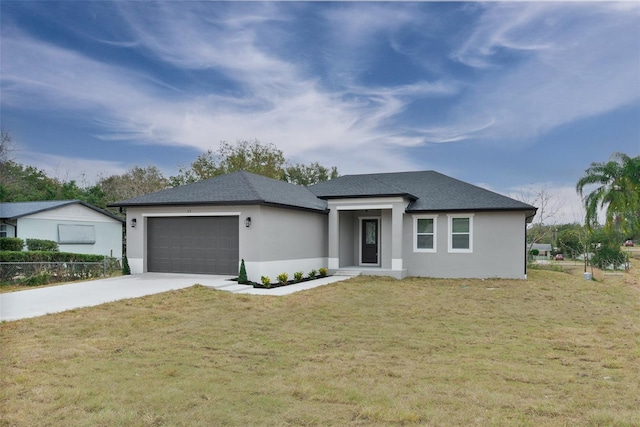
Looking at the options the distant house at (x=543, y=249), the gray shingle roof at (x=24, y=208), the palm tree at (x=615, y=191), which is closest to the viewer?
the gray shingle roof at (x=24, y=208)

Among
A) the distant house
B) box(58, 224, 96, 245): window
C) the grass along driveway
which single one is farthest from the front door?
the distant house

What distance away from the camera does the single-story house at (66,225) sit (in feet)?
71.7

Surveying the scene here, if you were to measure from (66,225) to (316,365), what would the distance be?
75.5ft

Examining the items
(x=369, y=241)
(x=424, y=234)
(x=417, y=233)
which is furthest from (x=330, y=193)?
(x=424, y=234)

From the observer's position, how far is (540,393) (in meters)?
4.74

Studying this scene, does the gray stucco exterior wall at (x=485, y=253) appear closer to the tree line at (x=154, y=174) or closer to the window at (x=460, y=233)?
the window at (x=460, y=233)

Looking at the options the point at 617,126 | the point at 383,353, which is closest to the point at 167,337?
the point at 383,353

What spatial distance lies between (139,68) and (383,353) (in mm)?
13552

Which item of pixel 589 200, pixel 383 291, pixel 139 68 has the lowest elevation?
pixel 383 291

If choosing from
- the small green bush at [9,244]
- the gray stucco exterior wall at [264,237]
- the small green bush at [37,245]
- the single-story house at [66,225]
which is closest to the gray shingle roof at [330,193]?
the gray stucco exterior wall at [264,237]

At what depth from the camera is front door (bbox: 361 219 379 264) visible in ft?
64.0

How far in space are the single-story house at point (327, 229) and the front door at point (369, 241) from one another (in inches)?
1.8

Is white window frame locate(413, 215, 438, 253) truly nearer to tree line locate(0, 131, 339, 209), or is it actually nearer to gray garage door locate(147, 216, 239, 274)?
gray garage door locate(147, 216, 239, 274)

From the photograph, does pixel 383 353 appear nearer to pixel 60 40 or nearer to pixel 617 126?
pixel 60 40
